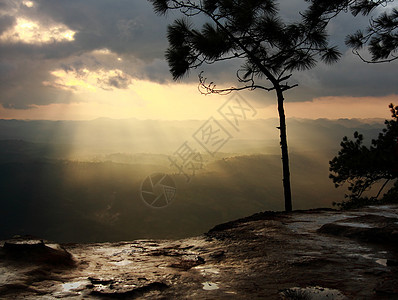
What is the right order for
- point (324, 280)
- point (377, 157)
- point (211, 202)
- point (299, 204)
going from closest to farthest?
1. point (324, 280)
2. point (377, 157)
3. point (211, 202)
4. point (299, 204)

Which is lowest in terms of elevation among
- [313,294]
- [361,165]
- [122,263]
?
[122,263]

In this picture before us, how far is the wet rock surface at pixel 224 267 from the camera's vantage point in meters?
2.40

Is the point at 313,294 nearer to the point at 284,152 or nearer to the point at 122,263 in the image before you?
the point at 122,263

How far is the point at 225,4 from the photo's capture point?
801cm

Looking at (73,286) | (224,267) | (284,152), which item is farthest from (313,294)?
(284,152)

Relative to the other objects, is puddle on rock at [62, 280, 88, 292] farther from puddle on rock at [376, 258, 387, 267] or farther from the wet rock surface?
puddle on rock at [376, 258, 387, 267]

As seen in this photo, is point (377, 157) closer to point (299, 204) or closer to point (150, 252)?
point (150, 252)

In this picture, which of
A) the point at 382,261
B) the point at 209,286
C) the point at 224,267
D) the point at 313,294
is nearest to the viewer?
the point at 313,294

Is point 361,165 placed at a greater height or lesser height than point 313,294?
greater

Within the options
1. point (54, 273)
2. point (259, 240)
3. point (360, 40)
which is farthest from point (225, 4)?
point (54, 273)

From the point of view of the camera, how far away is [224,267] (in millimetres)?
3107

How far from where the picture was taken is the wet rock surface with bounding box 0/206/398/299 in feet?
7.88

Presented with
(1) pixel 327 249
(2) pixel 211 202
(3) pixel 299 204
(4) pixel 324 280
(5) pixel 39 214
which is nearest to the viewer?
(4) pixel 324 280

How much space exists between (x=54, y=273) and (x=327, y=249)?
303 centimetres
